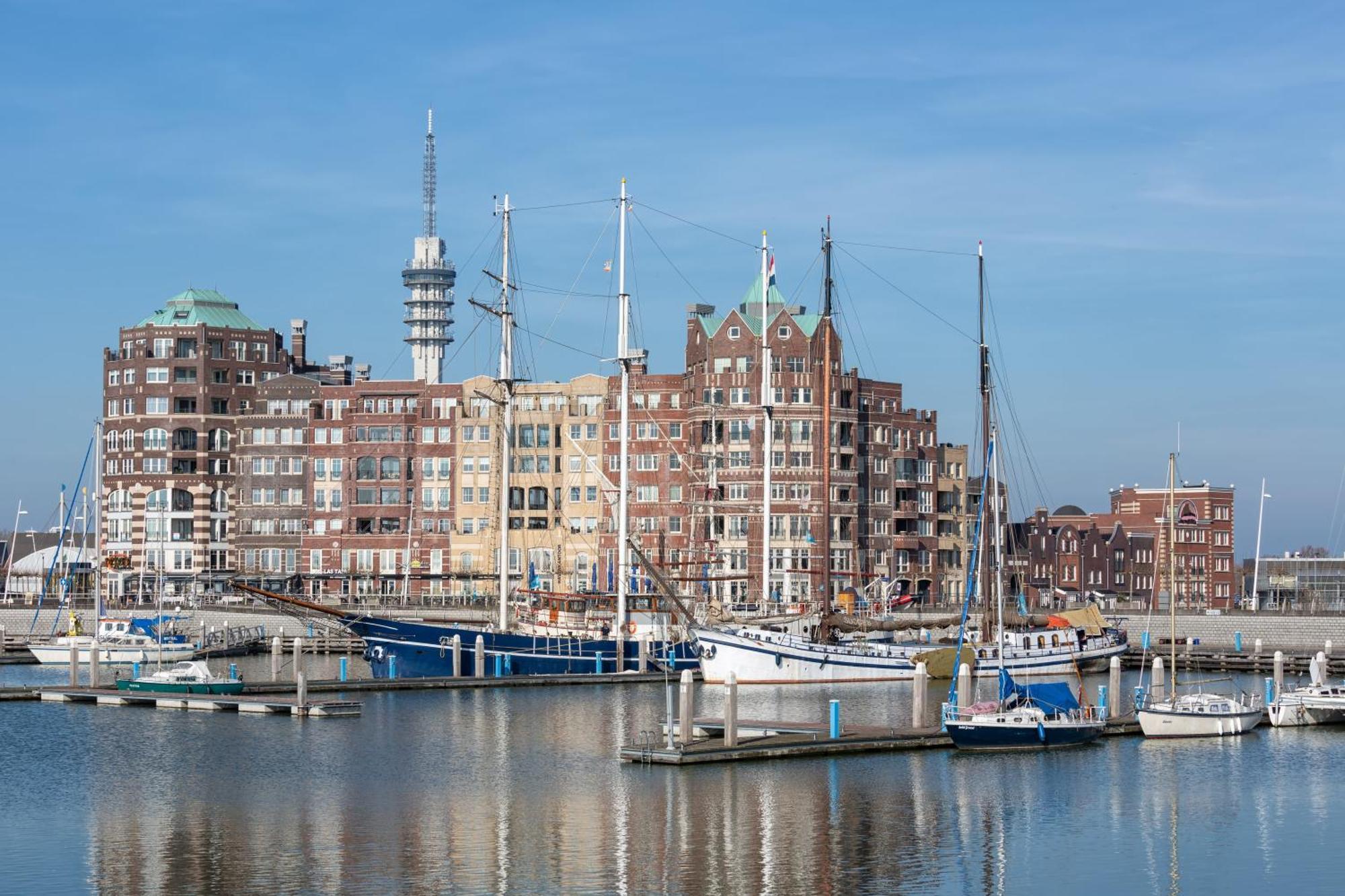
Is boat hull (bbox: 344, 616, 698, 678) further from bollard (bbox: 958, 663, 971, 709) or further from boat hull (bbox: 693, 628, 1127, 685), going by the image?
bollard (bbox: 958, 663, 971, 709)

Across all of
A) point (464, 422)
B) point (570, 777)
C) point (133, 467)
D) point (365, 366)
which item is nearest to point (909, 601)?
point (464, 422)

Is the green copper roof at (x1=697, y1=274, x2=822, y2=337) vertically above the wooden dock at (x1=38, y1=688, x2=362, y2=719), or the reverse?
the green copper roof at (x1=697, y1=274, x2=822, y2=337)

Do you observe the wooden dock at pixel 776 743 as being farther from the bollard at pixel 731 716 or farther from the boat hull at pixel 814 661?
the boat hull at pixel 814 661

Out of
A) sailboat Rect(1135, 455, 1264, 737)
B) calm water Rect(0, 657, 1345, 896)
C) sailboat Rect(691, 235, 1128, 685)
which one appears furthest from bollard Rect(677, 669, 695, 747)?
sailboat Rect(691, 235, 1128, 685)

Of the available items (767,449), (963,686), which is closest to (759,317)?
(767,449)

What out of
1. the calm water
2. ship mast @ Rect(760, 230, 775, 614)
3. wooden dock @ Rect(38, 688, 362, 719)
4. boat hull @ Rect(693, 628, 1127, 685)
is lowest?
the calm water

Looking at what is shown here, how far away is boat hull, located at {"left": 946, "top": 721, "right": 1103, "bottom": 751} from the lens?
7244 cm

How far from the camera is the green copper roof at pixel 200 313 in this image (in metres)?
193

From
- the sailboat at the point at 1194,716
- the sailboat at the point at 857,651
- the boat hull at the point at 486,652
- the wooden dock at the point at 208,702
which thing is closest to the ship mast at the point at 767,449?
the sailboat at the point at 857,651

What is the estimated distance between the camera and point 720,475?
16238cm

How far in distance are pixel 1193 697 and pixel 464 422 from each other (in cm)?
10507

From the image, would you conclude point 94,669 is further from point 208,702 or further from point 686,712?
point 686,712

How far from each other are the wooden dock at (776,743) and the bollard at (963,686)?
153 inches

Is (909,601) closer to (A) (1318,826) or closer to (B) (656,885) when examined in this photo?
(A) (1318,826)
